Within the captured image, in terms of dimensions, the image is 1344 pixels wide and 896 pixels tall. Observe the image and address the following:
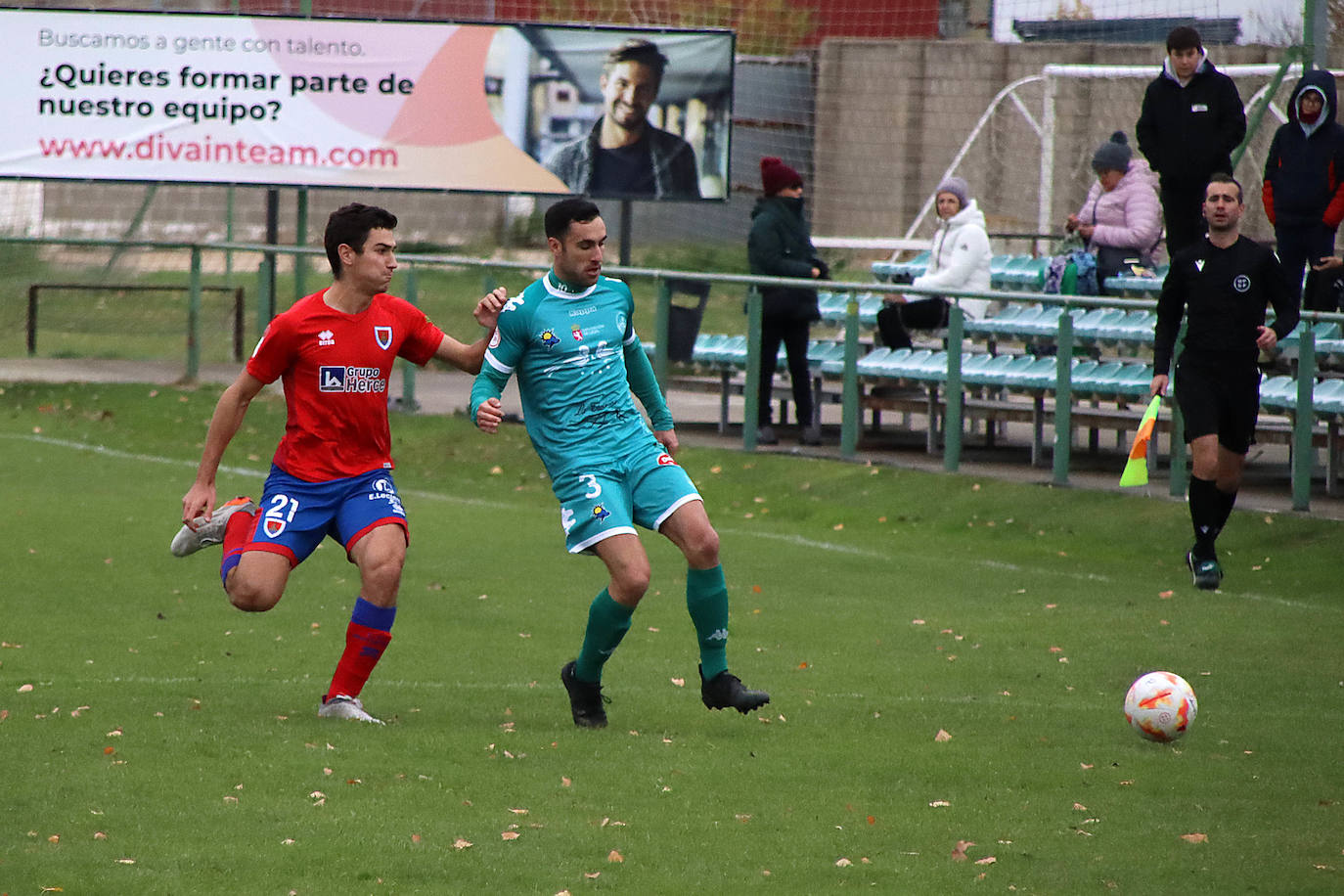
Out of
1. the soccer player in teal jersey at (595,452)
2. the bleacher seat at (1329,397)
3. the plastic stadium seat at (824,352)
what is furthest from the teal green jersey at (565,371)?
the plastic stadium seat at (824,352)

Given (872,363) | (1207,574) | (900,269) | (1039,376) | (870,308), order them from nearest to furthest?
(1207,574) < (1039,376) < (872,363) < (870,308) < (900,269)

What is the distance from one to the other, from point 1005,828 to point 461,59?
14.7 m

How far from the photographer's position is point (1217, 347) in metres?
10.3

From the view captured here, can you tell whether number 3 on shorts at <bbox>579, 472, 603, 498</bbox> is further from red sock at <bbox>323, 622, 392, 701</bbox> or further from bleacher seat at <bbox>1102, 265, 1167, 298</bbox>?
bleacher seat at <bbox>1102, 265, 1167, 298</bbox>

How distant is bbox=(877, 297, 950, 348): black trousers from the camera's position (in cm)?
1410

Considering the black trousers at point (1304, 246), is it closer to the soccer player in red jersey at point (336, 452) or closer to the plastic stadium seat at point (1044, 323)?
the plastic stadium seat at point (1044, 323)

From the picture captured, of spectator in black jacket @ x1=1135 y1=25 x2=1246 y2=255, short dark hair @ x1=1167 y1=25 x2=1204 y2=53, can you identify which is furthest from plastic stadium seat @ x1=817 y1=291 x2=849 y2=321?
short dark hair @ x1=1167 y1=25 x2=1204 y2=53

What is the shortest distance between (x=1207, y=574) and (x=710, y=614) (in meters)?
4.49

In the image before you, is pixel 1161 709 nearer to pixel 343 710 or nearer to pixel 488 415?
pixel 488 415

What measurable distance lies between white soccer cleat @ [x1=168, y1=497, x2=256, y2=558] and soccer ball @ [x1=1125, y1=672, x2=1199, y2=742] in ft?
11.1

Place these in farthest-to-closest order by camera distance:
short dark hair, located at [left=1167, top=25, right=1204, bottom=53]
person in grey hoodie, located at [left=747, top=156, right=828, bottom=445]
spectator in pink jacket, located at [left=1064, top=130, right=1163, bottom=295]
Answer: spectator in pink jacket, located at [left=1064, top=130, right=1163, bottom=295], person in grey hoodie, located at [left=747, top=156, right=828, bottom=445], short dark hair, located at [left=1167, top=25, right=1204, bottom=53]

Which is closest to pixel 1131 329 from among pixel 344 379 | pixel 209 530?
pixel 344 379

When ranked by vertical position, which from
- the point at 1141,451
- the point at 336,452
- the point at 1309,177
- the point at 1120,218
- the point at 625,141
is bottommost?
the point at 1141,451

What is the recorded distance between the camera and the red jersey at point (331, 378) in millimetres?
6961
